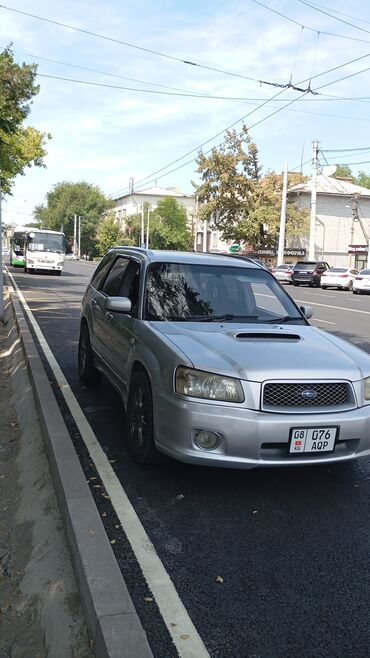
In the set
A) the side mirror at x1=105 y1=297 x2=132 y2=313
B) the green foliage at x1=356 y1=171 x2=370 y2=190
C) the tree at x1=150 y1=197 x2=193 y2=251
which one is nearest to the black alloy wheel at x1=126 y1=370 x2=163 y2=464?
the side mirror at x1=105 y1=297 x2=132 y2=313

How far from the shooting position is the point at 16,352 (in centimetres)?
902

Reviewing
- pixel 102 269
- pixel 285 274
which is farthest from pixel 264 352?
pixel 285 274

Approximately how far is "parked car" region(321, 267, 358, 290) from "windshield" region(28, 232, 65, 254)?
15.4m

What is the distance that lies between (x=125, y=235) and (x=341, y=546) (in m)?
82.3

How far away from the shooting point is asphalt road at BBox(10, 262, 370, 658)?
2.52 meters

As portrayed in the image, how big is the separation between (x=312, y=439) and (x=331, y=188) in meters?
Answer: 55.7

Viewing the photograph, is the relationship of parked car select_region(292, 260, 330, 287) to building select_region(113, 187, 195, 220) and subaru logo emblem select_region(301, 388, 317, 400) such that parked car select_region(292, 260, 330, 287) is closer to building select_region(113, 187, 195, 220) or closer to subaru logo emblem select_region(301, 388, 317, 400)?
subaru logo emblem select_region(301, 388, 317, 400)

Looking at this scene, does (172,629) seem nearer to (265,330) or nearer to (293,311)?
(265,330)

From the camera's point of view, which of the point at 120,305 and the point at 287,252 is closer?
the point at 120,305

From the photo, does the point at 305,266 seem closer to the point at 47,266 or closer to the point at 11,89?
the point at 47,266

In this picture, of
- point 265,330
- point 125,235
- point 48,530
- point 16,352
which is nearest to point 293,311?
point 265,330

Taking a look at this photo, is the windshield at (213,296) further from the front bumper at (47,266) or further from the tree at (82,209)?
the tree at (82,209)

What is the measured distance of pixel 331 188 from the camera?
5584 centimetres

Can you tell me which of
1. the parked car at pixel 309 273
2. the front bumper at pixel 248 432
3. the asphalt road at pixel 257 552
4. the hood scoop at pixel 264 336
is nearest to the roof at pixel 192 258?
the hood scoop at pixel 264 336
